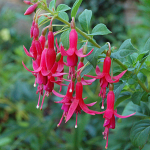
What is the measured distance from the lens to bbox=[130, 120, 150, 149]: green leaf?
59 centimetres

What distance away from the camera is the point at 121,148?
876 millimetres

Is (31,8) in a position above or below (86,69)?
above

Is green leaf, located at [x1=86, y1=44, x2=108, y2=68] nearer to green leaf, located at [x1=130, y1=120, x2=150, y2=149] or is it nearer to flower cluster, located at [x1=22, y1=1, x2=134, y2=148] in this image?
flower cluster, located at [x1=22, y1=1, x2=134, y2=148]

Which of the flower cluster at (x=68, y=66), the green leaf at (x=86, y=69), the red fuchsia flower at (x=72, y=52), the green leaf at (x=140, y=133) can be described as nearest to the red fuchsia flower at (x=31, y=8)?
the flower cluster at (x=68, y=66)

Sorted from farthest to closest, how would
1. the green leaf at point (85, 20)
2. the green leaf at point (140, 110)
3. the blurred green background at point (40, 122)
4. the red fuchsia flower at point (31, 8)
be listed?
the blurred green background at point (40, 122)
the green leaf at point (140, 110)
the green leaf at point (85, 20)
the red fuchsia flower at point (31, 8)

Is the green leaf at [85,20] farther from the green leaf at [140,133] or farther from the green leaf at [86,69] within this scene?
Answer: the green leaf at [140,133]

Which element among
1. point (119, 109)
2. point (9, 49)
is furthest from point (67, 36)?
point (9, 49)

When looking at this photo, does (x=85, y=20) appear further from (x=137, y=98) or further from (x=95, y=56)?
(x=137, y=98)

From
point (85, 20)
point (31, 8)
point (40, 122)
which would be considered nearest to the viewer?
point (31, 8)

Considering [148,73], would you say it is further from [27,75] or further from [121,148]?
[27,75]

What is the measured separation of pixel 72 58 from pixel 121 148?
1.93ft

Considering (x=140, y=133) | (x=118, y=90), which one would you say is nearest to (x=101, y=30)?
(x=118, y=90)

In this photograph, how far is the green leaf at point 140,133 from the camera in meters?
0.59

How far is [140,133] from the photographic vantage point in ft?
1.98
